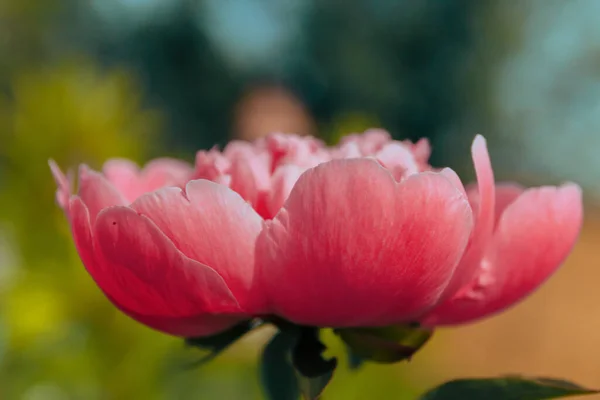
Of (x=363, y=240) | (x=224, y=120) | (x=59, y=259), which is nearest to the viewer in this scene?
(x=363, y=240)

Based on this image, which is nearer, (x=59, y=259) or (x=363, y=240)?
(x=363, y=240)

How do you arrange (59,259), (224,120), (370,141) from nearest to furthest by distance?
(370,141) < (59,259) < (224,120)

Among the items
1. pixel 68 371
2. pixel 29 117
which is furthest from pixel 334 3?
pixel 68 371

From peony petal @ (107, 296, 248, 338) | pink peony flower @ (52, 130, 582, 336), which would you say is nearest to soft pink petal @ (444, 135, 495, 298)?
pink peony flower @ (52, 130, 582, 336)

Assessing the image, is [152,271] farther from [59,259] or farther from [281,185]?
[59,259]

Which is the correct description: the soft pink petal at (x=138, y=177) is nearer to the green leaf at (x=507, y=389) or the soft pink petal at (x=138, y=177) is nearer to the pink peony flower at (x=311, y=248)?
the pink peony flower at (x=311, y=248)

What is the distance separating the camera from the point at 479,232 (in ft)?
1.08

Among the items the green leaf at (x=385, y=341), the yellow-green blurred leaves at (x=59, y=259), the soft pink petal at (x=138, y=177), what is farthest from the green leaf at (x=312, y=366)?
the yellow-green blurred leaves at (x=59, y=259)

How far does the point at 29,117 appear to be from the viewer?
133cm

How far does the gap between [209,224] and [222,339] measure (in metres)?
0.09

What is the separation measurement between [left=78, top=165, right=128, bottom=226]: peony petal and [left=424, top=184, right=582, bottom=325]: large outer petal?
166mm

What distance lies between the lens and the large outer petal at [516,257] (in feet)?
1.14

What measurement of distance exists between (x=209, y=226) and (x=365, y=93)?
17.3ft

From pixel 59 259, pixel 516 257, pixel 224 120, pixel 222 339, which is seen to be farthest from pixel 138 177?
pixel 224 120
